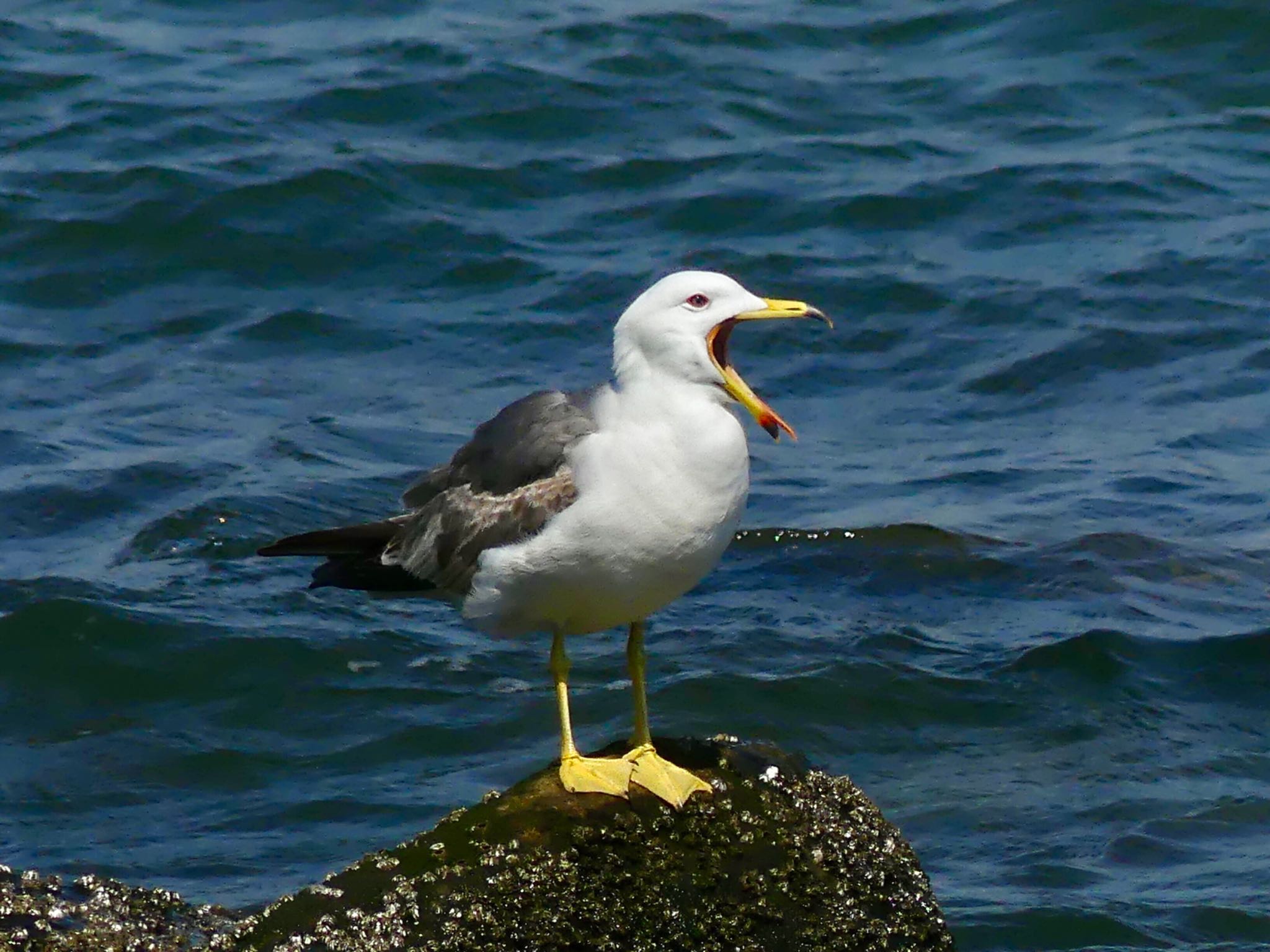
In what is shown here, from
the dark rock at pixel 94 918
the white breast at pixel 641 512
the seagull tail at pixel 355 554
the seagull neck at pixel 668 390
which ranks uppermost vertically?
the seagull neck at pixel 668 390

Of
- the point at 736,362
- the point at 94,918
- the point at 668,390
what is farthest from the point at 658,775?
the point at 736,362

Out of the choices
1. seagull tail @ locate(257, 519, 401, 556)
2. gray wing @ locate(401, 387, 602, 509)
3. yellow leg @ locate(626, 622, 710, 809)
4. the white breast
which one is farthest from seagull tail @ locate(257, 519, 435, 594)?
yellow leg @ locate(626, 622, 710, 809)

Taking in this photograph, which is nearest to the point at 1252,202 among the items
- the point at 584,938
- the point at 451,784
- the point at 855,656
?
the point at 855,656

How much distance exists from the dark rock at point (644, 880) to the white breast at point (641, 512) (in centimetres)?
54

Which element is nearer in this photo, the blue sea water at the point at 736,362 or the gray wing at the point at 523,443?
the gray wing at the point at 523,443

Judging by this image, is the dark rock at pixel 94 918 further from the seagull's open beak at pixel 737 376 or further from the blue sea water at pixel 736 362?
the seagull's open beak at pixel 737 376

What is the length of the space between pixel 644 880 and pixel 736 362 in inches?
283

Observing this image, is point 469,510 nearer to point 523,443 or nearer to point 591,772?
point 523,443

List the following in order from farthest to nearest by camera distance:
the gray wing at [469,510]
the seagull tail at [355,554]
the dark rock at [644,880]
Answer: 1. the seagull tail at [355,554]
2. the gray wing at [469,510]
3. the dark rock at [644,880]

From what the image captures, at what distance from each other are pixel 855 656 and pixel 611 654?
3.65ft

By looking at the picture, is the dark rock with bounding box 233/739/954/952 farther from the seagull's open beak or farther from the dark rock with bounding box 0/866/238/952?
the seagull's open beak

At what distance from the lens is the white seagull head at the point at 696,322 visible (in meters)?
5.75

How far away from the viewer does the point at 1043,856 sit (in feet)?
24.9

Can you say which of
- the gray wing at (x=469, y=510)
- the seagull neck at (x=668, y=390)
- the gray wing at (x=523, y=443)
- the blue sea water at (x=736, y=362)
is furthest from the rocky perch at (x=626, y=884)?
the blue sea water at (x=736, y=362)
